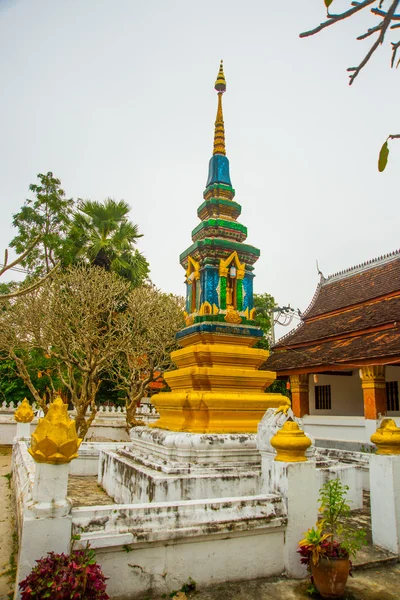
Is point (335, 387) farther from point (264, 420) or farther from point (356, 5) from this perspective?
point (356, 5)

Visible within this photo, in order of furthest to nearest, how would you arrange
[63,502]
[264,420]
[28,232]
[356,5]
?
[28,232], [264,420], [63,502], [356,5]

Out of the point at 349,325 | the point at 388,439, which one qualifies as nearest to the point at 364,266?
the point at 349,325

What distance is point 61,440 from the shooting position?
140 inches

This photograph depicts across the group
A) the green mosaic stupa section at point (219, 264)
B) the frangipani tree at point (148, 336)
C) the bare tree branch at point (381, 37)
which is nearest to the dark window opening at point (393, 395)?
the frangipani tree at point (148, 336)

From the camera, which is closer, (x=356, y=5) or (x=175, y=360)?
(x=356, y=5)

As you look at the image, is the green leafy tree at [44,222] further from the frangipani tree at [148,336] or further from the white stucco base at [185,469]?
the white stucco base at [185,469]

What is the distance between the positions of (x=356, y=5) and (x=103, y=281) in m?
16.2

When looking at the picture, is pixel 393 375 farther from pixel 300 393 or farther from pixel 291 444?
pixel 291 444

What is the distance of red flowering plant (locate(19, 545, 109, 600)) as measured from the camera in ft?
9.77

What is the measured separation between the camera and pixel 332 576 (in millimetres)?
3678

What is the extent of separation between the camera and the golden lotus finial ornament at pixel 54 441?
352cm

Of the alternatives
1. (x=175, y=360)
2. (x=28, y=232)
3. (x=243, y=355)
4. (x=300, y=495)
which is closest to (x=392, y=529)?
(x=300, y=495)

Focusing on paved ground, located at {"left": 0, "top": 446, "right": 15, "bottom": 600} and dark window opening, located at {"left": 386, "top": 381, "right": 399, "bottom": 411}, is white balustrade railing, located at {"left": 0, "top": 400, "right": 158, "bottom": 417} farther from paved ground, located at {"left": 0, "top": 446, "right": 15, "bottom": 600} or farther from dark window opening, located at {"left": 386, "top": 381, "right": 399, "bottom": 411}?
dark window opening, located at {"left": 386, "top": 381, "right": 399, "bottom": 411}

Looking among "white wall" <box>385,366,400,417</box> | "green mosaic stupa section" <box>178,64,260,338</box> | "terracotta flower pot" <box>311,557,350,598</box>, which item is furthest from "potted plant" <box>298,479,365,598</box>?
"white wall" <box>385,366,400,417</box>
